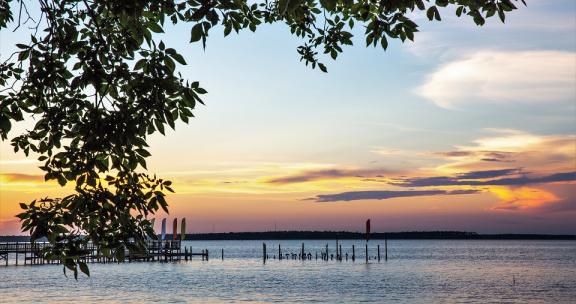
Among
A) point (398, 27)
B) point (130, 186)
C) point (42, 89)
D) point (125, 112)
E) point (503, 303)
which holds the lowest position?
point (503, 303)

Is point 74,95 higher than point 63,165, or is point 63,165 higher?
point 74,95

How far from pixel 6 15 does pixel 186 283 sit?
57039mm

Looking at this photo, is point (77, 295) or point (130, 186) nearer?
point (130, 186)

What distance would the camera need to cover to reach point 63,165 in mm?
7082

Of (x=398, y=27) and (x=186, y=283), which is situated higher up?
(x=398, y=27)

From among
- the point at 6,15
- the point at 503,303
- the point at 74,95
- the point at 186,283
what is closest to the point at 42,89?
the point at 74,95

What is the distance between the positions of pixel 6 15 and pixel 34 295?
46.3 m

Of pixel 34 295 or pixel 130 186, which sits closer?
pixel 130 186

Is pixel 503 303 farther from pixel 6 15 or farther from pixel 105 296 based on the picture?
pixel 6 15

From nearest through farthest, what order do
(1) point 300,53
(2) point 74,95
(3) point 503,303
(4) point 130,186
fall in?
Answer: (4) point 130,186, (2) point 74,95, (1) point 300,53, (3) point 503,303

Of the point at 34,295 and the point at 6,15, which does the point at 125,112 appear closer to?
the point at 6,15

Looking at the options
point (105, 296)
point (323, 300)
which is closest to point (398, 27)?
point (323, 300)

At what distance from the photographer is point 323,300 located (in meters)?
48.0

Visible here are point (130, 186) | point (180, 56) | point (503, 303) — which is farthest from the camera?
point (503, 303)
